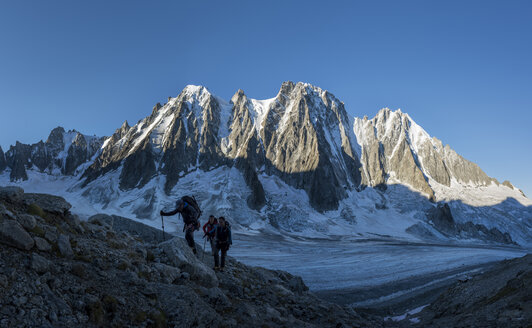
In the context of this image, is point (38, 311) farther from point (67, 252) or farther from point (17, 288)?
point (67, 252)

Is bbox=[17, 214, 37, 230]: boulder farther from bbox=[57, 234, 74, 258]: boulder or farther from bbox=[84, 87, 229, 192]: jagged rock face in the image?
bbox=[84, 87, 229, 192]: jagged rock face

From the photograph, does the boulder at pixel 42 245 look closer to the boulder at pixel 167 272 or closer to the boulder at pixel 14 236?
the boulder at pixel 14 236

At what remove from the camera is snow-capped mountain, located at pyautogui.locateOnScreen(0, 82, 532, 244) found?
433ft

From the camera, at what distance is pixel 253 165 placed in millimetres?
157000

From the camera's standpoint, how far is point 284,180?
160625mm

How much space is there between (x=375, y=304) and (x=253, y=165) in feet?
437

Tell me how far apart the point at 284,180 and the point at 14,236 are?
154544 millimetres

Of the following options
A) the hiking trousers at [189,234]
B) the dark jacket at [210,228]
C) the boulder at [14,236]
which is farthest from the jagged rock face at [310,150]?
the boulder at [14,236]

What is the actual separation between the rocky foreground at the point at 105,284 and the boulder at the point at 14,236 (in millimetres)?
18

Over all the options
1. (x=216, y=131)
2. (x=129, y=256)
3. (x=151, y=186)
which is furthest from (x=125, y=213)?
(x=129, y=256)

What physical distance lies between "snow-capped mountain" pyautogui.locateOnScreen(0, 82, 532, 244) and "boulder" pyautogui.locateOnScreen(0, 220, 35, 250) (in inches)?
4206

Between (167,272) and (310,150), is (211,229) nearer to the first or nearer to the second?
(167,272)

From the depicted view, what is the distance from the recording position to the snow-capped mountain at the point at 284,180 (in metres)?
132

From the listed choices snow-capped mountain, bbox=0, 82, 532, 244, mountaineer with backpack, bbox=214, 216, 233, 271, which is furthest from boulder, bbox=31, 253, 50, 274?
snow-capped mountain, bbox=0, 82, 532, 244
